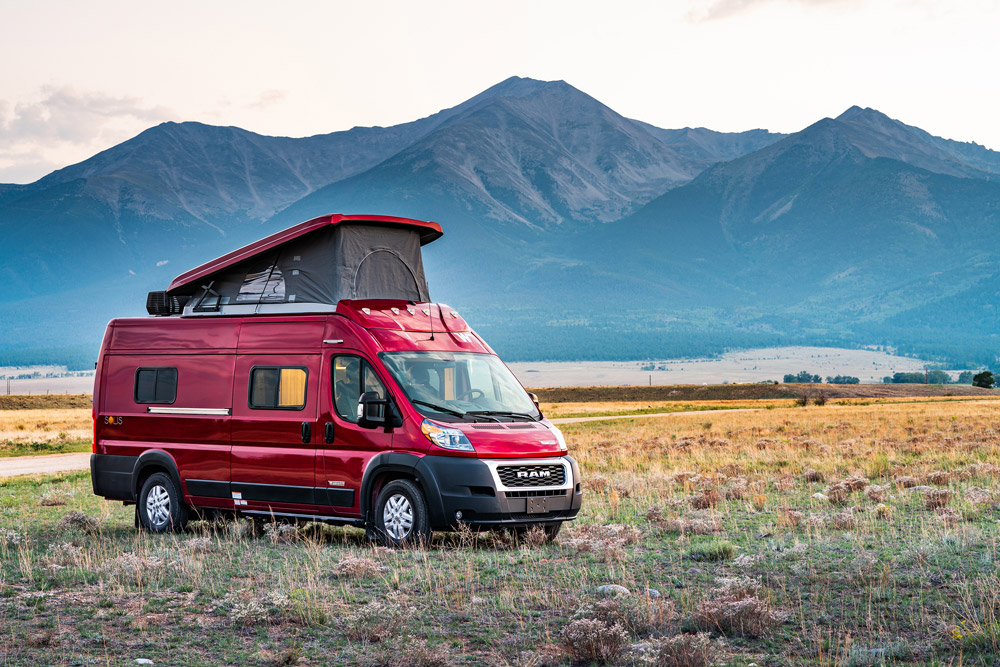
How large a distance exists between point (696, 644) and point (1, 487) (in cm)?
1895

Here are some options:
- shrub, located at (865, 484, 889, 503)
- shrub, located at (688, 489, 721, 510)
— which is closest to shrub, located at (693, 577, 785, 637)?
shrub, located at (688, 489, 721, 510)

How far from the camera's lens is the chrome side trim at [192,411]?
550 inches

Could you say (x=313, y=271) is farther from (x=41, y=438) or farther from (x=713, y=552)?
(x=41, y=438)

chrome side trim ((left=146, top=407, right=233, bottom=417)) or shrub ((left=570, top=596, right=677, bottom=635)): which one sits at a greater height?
chrome side trim ((left=146, top=407, right=233, bottom=417))

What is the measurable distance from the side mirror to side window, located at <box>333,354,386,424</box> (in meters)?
0.22

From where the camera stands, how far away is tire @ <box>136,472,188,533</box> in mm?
14398

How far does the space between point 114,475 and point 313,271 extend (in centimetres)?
425

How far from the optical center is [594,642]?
7.38 m

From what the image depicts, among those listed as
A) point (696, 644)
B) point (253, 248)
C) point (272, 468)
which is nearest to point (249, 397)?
point (272, 468)

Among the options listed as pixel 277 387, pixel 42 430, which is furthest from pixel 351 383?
pixel 42 430

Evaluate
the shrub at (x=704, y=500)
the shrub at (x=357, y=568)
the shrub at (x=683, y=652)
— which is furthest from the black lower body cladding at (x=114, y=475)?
the shrub at (x=683, y=652)

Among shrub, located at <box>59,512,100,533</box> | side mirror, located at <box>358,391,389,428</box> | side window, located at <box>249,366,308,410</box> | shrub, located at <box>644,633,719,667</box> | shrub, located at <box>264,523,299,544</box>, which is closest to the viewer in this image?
shrub, located at <box>644,633,719,667</box>

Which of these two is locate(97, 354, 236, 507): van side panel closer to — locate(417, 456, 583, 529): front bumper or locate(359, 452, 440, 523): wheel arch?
locate(359, 452, 440, 523): wheel arch

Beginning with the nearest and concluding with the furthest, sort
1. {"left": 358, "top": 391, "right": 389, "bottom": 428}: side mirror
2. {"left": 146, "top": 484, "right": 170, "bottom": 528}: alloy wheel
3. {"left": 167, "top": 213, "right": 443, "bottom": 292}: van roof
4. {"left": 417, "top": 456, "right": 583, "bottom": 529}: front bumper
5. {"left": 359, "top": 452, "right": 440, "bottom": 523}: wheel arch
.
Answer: {"left": 417, "top": 456, "right": 583, "bottom": 529}: front bumper → {"left": 359, "top": 452, "right": 440, "bottom": 523}: wheel arch → {"left": 358, "top": 391, "right": 389, "bottom": 428}: side mirror → {"left": 167, "top": 213, "right": 443, "bottom": 292}: van roof → {"left": 146, "top": 484, "right": 170, "bottom": 528}: alloy wheel
